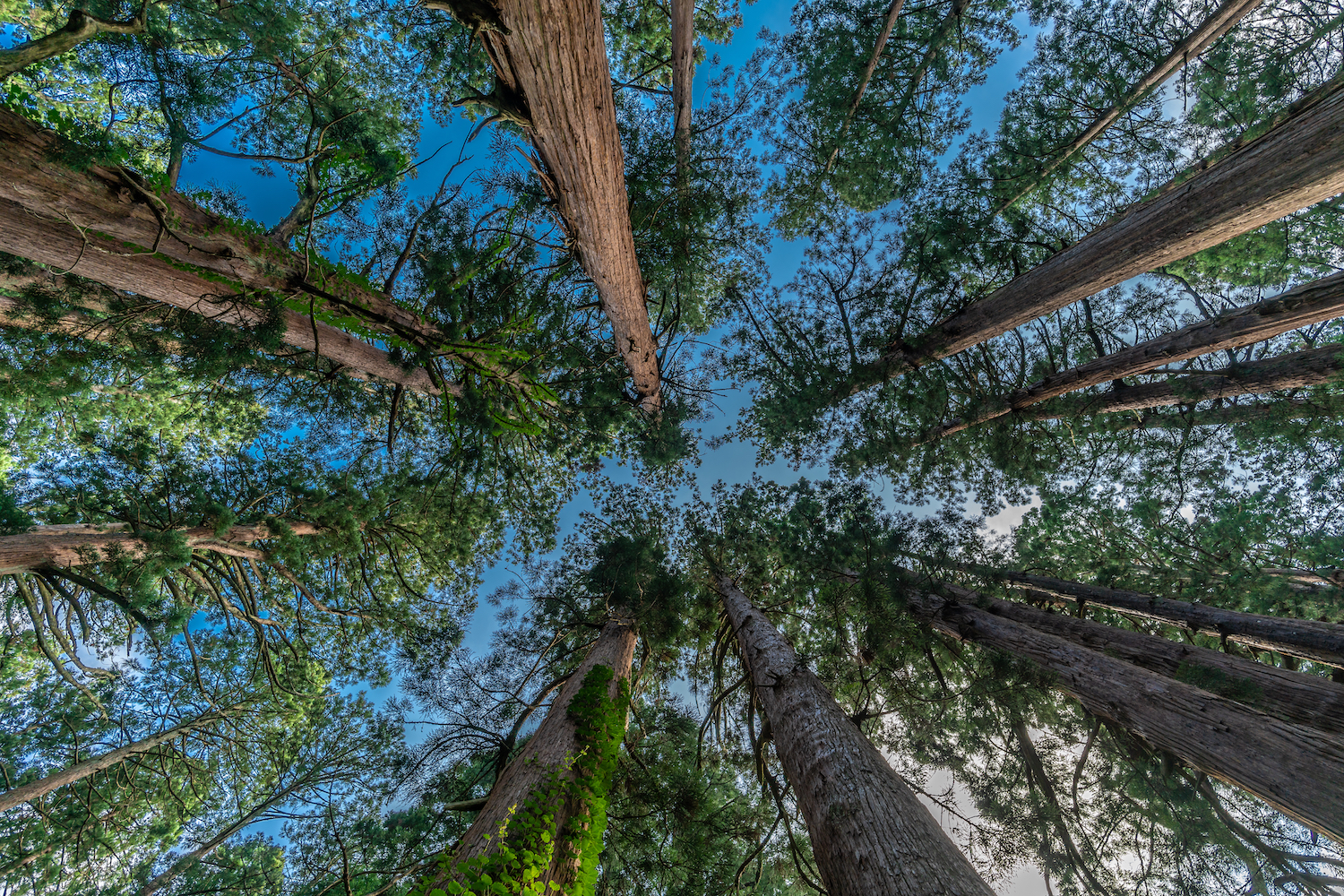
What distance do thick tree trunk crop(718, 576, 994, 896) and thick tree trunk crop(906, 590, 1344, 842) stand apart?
240 centimetres

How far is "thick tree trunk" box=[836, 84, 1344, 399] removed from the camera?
8.95 ft

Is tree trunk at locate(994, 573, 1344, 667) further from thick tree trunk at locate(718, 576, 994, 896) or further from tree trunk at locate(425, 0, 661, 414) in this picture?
tree trunk at locate(425, 0, 661, 414)

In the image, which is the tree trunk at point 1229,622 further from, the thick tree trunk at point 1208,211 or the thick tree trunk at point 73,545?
the thick tree trunk at point 73,545

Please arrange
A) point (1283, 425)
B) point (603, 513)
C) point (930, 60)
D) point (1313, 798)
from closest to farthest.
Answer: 1. point (1313, 798)
2. point (1283, 425)
3. point (930, 60)
4. point (603, 513)

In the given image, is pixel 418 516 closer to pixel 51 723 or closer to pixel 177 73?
pixel 177 73

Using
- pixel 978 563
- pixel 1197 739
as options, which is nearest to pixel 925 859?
pixel 1197 739

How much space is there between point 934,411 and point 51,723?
47.5ft

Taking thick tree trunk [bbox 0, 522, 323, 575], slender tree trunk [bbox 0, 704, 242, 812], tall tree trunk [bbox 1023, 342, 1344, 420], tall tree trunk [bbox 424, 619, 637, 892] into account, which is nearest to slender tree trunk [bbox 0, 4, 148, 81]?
thick tree trunk [bbox 0, 522, 323, 575]

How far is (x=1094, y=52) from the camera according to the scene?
5391 millimetres

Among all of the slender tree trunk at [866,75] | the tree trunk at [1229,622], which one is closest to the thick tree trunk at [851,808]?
the tree trunk at [1229,622]

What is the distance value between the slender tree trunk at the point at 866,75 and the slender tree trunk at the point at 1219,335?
4.87m

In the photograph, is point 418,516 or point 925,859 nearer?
point 925,859

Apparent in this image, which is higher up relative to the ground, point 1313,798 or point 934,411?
point 934,411

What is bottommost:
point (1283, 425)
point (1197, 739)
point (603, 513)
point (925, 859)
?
point (925, 859)
